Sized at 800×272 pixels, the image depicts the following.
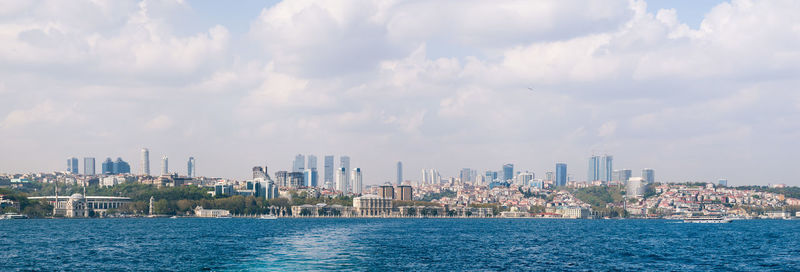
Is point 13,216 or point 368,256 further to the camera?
point 13,216

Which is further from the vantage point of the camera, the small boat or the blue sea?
the small boat

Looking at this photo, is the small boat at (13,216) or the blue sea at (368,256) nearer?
the blue sea at (368,256)

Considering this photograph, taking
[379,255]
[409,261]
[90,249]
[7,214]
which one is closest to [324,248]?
[379,255]

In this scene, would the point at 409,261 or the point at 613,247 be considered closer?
the point at 409,261

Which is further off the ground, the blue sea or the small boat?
the blue sea

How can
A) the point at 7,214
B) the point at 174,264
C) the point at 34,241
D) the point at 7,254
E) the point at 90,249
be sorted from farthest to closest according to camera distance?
the point at 7,214, the point at 34,241, the point at 90,249, the point at 7,254, the point at 174,264

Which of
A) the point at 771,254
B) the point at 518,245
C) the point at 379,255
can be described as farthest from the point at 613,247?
the point at 379,255

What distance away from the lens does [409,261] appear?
56.5 metres

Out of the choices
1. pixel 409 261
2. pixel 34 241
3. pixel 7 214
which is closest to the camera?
pixel 409 261

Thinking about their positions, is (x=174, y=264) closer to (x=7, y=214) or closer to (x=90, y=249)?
(x=90, y=249)

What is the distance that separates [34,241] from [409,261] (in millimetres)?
42299

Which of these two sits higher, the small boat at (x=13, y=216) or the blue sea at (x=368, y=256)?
the blue sea at (x=368, y=256)

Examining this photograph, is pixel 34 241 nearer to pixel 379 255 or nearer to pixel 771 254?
pixel 379 255

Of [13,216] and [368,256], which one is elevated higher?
[368,256]
